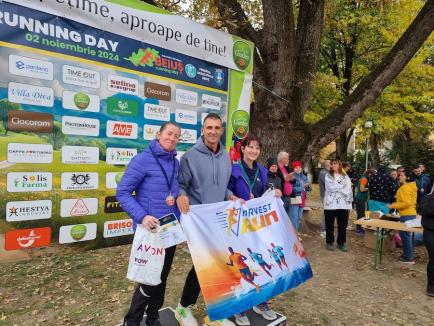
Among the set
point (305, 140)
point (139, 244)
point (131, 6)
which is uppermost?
point (131, 6)

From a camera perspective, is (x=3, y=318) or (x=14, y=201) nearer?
(x=14, y=201)

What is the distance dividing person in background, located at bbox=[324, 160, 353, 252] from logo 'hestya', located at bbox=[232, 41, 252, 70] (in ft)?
9.89

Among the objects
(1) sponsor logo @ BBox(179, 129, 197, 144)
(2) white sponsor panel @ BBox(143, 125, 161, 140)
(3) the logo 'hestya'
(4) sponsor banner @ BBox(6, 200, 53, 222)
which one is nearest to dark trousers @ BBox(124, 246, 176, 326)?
(4) sponsor banner @ BBox(6, 200, 53, 222)

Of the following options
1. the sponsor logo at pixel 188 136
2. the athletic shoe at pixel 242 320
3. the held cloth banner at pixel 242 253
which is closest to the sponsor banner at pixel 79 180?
the sponsor logo at pixel 188 136

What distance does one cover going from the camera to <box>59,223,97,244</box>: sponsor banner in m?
4.27

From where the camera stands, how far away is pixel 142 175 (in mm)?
3111

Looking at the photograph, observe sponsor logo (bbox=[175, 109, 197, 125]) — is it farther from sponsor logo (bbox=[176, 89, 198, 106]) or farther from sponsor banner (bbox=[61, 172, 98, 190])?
sponsor banner (bbox=[61, 172, 98, 190])

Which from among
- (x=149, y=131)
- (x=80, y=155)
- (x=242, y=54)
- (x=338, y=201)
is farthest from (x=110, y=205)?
(x=338, y=201)

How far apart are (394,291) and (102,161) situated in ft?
15.3

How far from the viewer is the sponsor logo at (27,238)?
3835 millimetres

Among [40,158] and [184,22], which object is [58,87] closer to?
[40,158]

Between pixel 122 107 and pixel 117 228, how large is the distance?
161cm

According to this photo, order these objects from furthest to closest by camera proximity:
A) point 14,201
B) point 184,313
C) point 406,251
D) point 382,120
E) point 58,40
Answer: point 382,120
point 406,251
point 58,40
point 14,201
point 184,313

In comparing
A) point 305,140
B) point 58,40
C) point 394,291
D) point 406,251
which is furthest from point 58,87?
point 406,251
